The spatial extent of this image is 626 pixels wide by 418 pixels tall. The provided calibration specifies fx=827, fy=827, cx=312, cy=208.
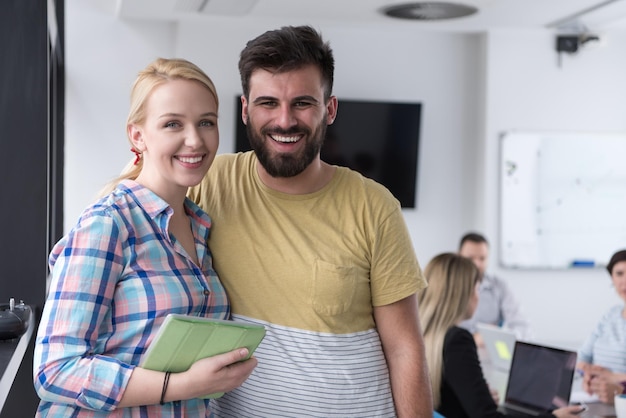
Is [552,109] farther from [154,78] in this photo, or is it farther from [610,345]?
[154,78]

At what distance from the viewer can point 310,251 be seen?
6.10 feet

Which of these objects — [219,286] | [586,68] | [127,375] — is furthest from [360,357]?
[586,68]

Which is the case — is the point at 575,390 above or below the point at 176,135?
below

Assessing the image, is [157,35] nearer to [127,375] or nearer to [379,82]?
[379,82]

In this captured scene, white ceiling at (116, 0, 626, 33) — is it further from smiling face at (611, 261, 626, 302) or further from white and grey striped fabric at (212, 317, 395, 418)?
white and grey striped fabric at (212, 317, 395, 418)

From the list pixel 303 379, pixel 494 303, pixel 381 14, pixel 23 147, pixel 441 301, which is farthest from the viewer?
pixel 381 14

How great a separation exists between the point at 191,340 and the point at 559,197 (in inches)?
209

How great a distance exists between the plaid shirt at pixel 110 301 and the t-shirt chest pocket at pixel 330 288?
276 millimetres

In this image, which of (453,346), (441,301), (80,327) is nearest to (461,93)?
(441,301)

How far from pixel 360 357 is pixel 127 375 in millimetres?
632

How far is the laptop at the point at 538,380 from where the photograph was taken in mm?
3191

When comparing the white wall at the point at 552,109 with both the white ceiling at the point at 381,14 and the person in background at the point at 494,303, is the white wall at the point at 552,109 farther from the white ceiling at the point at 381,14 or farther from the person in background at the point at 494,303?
the person in background at the point at 494,303

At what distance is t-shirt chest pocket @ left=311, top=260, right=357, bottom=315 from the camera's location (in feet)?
6.01

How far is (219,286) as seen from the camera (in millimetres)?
1743
